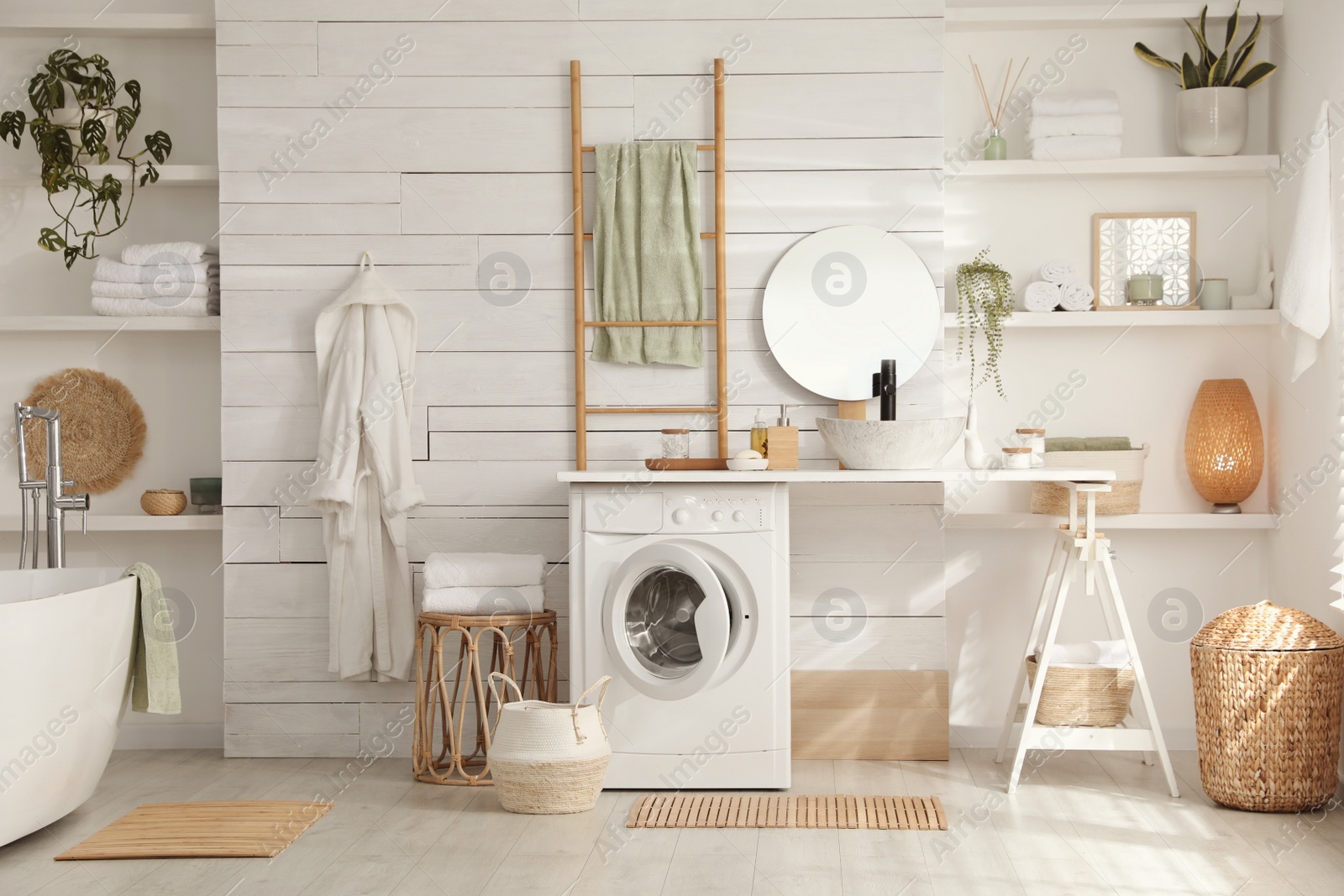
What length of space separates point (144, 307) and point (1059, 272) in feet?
9.55

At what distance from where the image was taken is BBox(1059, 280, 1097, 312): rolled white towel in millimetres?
3621

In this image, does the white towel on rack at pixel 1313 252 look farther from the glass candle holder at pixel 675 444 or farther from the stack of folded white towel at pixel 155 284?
the stack of folded white towel at pixel 155 284

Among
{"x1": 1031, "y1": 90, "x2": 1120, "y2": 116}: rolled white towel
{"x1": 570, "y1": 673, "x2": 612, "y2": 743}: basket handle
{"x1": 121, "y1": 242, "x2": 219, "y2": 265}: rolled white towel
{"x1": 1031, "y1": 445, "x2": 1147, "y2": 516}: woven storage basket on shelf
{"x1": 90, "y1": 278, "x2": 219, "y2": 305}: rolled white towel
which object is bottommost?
{"x1": 570, "y1": 673, "x2": 612, "y2": 743}: basket handle

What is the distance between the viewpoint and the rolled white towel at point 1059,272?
11.9 feet

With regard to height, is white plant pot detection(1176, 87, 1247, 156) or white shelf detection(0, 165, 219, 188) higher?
white plant pot detection(1176, 87, 1247, 156)

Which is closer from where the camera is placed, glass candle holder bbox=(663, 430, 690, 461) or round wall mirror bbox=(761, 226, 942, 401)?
glass candle holder bbox=(663, 430, 690, 461)

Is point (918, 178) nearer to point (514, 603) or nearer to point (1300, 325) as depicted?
point (1300, 325)

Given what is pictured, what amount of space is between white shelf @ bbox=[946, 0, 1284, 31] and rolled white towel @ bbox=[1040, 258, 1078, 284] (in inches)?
30.7

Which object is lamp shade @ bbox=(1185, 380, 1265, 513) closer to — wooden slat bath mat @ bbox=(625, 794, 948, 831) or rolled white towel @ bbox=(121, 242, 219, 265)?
wooden slat bath mat @ bbox=(625, 794, 948, 831)

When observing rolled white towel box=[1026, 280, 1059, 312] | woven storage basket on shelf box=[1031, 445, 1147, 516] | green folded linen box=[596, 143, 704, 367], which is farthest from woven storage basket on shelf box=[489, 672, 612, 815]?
rolled white towel box=[1026, 280, 1059, 312]

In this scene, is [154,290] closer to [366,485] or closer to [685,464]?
[366,485]

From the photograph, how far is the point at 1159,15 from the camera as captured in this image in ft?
11.8

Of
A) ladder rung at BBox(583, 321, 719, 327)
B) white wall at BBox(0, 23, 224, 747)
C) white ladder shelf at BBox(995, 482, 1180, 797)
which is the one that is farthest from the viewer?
white wall at BBox(0, 23, 224, 747)

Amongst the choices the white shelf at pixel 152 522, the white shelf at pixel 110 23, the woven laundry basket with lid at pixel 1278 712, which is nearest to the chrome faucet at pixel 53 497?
the white shelf at pixel 152 522
